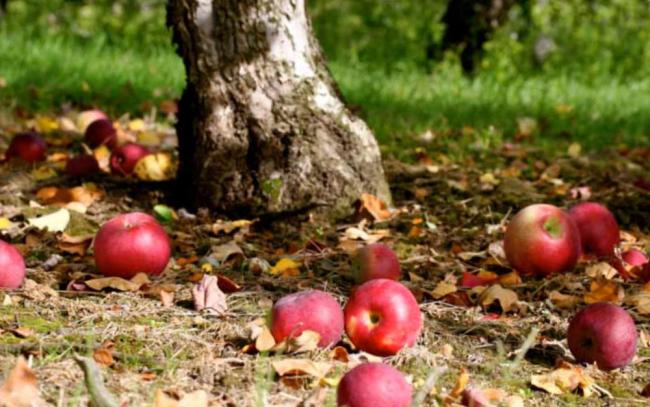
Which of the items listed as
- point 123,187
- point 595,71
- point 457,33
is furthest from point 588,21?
point 123,187

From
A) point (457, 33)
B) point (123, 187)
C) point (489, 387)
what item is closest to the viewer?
point (489, 387)

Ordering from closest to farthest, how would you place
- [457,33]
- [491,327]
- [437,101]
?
1. [491,327]
2. [437,101]
3. [457,33]

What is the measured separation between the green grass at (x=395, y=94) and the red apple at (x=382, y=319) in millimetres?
2831

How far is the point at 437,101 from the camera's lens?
24.2 feet

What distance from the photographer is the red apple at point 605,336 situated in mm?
2906

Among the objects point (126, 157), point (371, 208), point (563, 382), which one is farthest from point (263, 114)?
point (563, 382)

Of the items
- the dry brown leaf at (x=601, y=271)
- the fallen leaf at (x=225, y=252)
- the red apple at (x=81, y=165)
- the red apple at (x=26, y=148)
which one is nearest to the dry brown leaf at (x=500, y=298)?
the dry brown leaf at (x=601, y=271)

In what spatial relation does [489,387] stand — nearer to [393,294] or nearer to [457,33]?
[393,294]

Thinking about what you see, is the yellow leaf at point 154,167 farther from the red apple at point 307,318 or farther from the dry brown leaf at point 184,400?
the dry brown leaf at point 184,400

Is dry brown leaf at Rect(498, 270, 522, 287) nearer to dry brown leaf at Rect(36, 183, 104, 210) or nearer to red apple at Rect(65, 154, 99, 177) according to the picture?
dry brown leaf at Rect(36, 183, 104, 210)

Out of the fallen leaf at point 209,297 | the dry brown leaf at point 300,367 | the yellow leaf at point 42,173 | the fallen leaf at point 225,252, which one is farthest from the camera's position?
the yellow leaf at point 42,173

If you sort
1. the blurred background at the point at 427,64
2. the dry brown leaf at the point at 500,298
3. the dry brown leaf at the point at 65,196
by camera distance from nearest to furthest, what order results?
the dry brown leaf at the point at 500,298, the dry brown leaf at the point at 65,196, the blurred background at the point at 427,64

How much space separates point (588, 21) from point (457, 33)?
4.28 m

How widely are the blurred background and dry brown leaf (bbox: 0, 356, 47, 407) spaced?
360 centimetres
